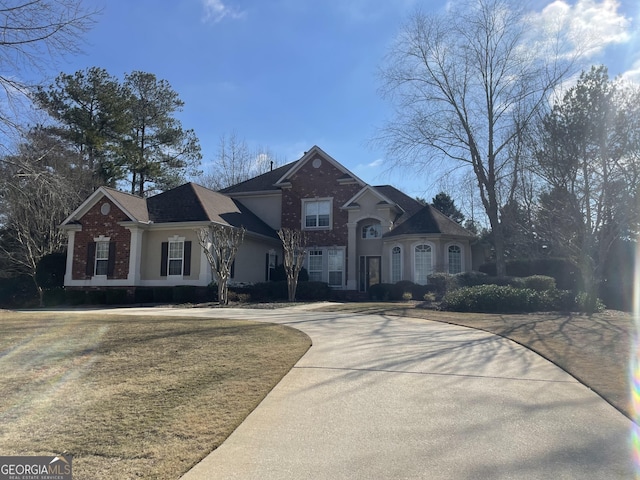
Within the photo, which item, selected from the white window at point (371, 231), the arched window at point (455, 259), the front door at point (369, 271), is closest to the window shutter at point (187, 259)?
the front door at point (369, 271)

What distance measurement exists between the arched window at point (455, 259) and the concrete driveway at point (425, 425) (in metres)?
16.9

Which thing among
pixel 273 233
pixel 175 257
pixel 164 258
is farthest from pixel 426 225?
pixel 164 258

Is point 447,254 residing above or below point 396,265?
above

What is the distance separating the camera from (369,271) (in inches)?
1022

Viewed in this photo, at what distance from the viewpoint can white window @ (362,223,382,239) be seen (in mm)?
26094

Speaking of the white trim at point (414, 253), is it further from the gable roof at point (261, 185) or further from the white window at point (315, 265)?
the gable roof at point (261, 185)

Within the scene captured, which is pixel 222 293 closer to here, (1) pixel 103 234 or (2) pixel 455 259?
(1) pixel 103 234

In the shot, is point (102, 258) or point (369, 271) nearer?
point (102, 258)

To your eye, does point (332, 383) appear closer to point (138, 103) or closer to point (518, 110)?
point (518, 110)

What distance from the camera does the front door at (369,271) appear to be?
25.8 metres

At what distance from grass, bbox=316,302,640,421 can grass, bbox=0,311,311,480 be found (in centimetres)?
411

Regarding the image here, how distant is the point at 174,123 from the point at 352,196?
21000 mm

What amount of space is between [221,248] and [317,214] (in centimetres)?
908

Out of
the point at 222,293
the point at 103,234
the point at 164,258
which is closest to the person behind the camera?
the point at 222,293
